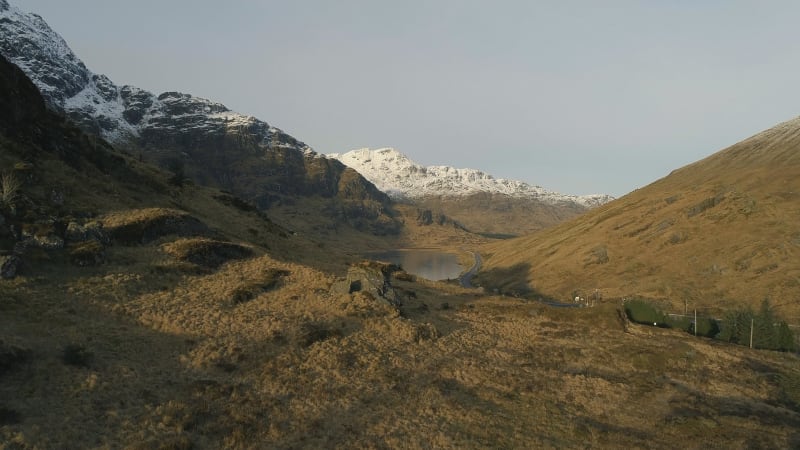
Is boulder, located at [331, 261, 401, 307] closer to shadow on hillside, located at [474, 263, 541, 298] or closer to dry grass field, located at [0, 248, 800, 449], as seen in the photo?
dry grass field, located at [0, 248, 800, 449]

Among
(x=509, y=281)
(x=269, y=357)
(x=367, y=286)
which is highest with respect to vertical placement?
(x=367, y=286)

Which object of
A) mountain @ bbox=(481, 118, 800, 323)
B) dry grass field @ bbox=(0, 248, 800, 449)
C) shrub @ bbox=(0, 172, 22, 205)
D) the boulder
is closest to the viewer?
dry grass field @ bbox=(0, 248, 800, 449)

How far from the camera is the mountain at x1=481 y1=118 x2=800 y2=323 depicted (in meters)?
82.7

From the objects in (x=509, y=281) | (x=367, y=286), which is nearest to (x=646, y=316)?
(x=367, y=286)

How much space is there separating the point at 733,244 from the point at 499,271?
63.6 meters

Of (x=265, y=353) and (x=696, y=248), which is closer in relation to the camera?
(x=265, y=353)

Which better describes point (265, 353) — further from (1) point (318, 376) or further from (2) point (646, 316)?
(2) point (646, 316)

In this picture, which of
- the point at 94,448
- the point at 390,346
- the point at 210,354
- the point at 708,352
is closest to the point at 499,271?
the point at 708,352

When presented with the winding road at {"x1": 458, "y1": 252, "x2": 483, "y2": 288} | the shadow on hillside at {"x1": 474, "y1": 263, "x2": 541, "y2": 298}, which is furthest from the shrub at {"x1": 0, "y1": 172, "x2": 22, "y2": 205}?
the winding road at {"x1": 458, "y1": 252, "x2": 483, "y2": 288}

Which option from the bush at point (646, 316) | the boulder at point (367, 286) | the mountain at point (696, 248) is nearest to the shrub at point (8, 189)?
the boulder at point (367, 286)

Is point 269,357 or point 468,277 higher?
point 269,357

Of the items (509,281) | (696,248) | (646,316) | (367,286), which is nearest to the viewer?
(367,286)

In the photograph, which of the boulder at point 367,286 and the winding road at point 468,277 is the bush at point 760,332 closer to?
the boulder at point 367,286

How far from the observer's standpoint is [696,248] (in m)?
99.5
